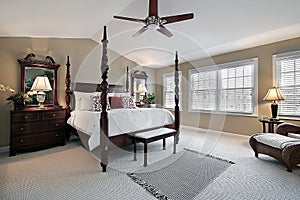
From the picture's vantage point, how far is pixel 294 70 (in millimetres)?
4059

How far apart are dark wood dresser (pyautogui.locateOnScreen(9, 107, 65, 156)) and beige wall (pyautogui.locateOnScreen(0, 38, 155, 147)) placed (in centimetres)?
55

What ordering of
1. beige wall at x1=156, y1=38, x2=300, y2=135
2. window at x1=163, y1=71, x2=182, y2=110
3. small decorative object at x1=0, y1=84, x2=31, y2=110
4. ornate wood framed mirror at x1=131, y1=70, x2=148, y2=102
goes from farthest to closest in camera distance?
1. window at x1=163, y1=71, x2=182, y2=110
2. ornate wood framed mirror at x1=131, y1=70, x2=148, y2=102
3. beige wall at x1=156, y1=38, x2=300, y2=135
4. small decorative object at x1=0, y1=84, x2=31, y2=110

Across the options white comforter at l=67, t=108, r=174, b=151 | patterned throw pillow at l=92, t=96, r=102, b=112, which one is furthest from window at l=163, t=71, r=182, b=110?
patterned throw pillow at l=92, t=96, r=102, b=112

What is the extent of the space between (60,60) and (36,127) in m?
1.87

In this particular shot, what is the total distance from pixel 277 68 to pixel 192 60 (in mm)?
2558

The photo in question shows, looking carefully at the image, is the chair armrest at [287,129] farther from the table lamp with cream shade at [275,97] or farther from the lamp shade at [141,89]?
the lamp shade at [141,89]

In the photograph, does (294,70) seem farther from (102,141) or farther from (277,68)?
(102,141)

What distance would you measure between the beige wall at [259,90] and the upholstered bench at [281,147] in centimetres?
133

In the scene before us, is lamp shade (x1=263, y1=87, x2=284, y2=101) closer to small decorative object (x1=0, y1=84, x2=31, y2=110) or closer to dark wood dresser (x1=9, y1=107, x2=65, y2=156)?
dark wood dresser (x1=9, y1=107, x2=65, y2=156)

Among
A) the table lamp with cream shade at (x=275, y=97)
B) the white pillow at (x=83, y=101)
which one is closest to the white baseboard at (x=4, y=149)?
the white pillow at (x=83, y=101)

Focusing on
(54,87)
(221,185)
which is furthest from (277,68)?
(54,87)

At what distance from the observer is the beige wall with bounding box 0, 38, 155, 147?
3.88 metres

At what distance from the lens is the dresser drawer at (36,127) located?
3.59m

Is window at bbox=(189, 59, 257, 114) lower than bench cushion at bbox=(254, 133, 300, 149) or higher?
higher
